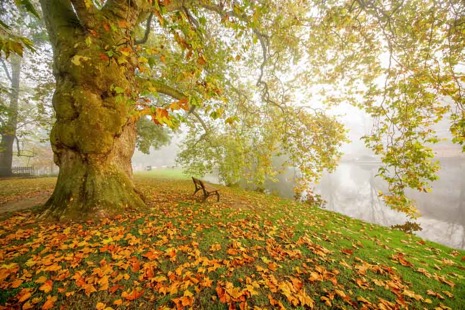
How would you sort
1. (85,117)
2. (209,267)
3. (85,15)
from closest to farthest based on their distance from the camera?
(209,267)
(85,117)
(85,15)

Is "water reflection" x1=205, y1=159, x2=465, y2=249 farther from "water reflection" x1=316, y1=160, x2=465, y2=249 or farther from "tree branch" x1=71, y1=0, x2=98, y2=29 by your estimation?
"tree branch" x1=71, y1=0, x2=98, y2=29

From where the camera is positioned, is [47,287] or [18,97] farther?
[18,97]

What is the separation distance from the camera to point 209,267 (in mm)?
3055

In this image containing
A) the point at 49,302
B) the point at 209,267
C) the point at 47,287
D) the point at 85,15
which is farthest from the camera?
the point at 85,15

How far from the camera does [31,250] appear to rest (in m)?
3.17

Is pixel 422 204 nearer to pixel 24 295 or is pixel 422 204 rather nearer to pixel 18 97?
pixel 24 295

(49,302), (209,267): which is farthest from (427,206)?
(49,302)

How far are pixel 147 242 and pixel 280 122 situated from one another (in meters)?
7.27

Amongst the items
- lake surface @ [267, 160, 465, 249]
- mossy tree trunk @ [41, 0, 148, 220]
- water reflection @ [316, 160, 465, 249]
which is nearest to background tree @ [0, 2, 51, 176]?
mossy tree trunk @ [41, 0, 148, 220]

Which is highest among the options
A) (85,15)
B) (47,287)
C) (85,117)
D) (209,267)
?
(85,15)

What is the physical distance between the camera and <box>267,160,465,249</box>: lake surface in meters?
14.5

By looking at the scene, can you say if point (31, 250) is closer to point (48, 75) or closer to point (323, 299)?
point (323, 299)

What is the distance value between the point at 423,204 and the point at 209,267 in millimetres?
27272

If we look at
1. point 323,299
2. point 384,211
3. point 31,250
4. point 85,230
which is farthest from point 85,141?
point 384,211
